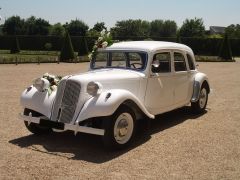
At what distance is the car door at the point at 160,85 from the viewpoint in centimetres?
676

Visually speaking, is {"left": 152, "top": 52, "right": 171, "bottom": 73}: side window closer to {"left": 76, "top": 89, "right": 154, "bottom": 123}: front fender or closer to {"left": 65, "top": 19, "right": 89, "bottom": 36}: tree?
{"left": 76, "top": 89, "right": 154, "bottom": 123}: front fender

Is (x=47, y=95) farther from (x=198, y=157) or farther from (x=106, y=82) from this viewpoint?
(x=198, y=157)

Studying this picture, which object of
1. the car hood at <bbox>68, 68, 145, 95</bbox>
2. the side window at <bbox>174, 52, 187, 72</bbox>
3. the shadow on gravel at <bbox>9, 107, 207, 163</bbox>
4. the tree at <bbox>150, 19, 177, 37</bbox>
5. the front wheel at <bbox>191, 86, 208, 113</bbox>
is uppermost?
the tree at <bbox>150, 19, 177, 37</bbox>

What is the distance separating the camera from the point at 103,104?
546 cm

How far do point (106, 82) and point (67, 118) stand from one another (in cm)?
88

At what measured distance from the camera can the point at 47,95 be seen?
626cm

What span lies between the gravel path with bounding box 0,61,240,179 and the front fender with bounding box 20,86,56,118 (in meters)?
0.56

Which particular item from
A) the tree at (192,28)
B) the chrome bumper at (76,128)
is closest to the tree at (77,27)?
the tree at (192,28)

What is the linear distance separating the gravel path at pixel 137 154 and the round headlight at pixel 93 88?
916 mm

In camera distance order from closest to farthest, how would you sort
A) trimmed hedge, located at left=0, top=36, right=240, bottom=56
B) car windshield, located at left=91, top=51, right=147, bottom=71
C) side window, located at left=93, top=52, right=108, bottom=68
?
car windshield, located at left=91, top=51, right=147, bottom=71 → side window, located at left=93, top=52, right=108, bottom=68 → trimmed hedge, located at left=0, top=36, right=240, bottom=56

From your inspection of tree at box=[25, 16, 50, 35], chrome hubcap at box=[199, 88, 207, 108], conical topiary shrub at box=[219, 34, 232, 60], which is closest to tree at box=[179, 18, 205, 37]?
tree at box=[25, 16, 50, 35]

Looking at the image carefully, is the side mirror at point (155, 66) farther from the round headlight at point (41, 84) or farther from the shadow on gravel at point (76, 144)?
the round headlight at point (41, 84)

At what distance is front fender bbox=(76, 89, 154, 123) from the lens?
542 cm

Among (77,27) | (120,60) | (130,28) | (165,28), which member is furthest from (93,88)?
(165,28)
